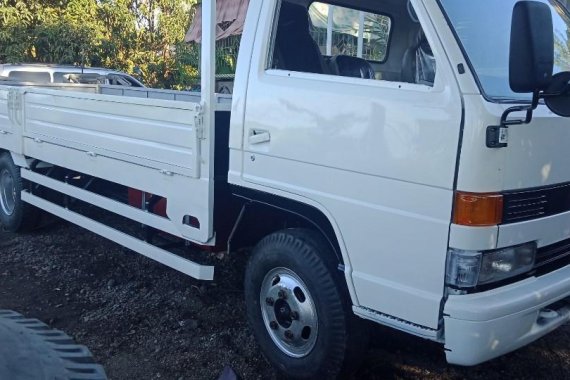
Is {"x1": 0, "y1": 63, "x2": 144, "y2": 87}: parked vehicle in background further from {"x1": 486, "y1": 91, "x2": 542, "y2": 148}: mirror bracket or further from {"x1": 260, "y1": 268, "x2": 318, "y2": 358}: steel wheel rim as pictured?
{"x1": 486, "y1": 91, "x2": 542, "y2": 148}: mirror bracket

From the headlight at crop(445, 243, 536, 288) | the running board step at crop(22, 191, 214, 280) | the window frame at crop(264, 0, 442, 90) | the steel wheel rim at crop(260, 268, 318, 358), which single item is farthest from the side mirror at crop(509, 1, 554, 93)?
the running board step at crop(22, 191, 214, 280)

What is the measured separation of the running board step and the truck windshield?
6.72ft

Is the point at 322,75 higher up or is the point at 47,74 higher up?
the point at 322,75

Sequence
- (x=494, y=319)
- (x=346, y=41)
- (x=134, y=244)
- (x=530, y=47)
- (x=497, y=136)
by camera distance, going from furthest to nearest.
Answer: (x=134, y=244) → (x=346, y=41) → (x=494, y=319) → (x=497, y=136) → (x=530, y=47)

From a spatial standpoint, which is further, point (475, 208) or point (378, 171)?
point (378, 171)

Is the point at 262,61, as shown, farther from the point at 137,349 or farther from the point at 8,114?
the point at 8,114

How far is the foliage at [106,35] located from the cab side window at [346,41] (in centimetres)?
1072

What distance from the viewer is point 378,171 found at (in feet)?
9.18

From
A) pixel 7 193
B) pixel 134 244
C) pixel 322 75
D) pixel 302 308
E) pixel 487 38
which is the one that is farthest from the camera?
pixel 7 193

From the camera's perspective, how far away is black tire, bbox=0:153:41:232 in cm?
618

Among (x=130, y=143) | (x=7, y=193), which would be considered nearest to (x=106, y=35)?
(x=7, y=193)

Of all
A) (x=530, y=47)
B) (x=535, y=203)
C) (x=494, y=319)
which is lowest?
(x=494, y=319)

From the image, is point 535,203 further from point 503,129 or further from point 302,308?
point 302,308

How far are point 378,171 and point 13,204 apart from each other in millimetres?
4934
